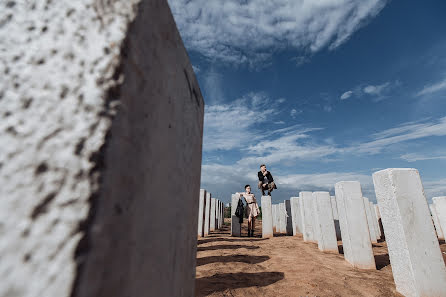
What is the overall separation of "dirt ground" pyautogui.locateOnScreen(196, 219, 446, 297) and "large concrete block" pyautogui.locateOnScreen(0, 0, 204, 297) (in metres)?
2.61

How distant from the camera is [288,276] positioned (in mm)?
3266

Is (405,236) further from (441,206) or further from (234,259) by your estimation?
(441,206)

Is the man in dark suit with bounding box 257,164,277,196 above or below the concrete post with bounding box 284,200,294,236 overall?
A: above

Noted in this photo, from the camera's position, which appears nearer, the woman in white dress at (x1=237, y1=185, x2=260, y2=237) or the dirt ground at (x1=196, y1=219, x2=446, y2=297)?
the dirt ground at (x1=196, y1=219, x2=446, y2=297)

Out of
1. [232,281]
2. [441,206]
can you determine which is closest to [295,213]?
[441,206]

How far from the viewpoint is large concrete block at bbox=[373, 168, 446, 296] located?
2.45 meters

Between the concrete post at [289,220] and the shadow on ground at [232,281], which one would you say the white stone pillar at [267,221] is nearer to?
the concrete post at [289,220]

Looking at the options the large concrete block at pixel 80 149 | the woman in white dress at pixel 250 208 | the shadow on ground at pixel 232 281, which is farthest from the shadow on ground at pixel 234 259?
the large concrete block at pixel 80 149

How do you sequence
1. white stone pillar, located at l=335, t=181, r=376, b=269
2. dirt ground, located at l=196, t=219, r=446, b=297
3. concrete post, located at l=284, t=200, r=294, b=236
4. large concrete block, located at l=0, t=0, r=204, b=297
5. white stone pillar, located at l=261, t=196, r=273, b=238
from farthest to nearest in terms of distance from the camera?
concrete post, located at l=284, t=200, r=294, b=236
white stone pillar, located at l=261, t=196, r=273, b=238
white stone pillar, located at l=335, t=181, r=376, b=269
dirt ground, located at l=196, t=219, r=446, b=297
large concrete block, located at l=0, t=0, r=204, b=297

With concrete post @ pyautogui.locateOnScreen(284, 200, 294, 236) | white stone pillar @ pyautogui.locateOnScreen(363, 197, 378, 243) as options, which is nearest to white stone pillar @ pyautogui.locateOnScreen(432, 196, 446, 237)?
white stone pillar @ pyautogui.locateOnScreen(363, 197, 378, 243)

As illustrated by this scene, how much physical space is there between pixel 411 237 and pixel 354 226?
1325 mm

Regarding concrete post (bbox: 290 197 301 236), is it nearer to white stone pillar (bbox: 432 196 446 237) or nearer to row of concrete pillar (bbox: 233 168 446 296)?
white stone pillar (bbox: 432 196 446 237)

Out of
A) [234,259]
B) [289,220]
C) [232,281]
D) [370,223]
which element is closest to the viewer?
[232,281]

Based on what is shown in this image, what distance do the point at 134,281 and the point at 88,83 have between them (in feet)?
1.25
